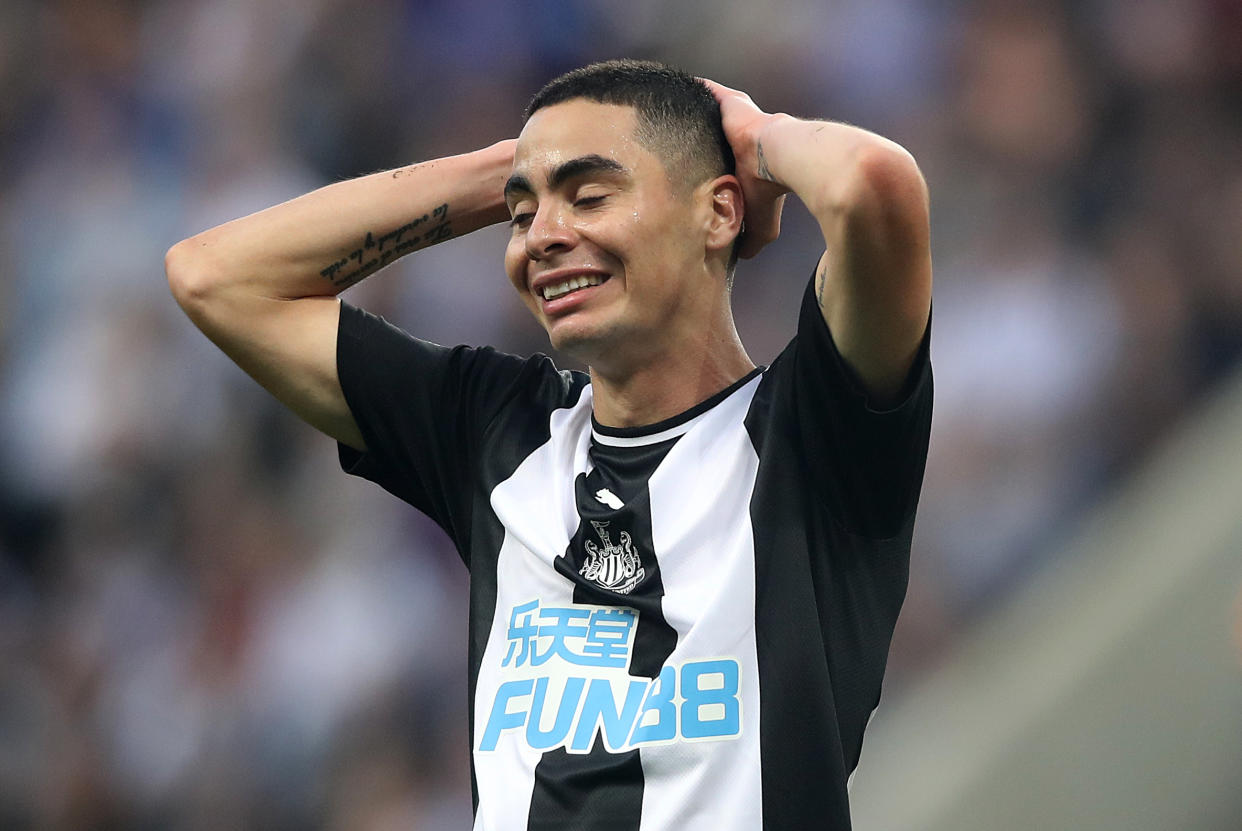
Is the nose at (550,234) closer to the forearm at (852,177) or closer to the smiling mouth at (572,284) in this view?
the smiling mouth at (572,284)

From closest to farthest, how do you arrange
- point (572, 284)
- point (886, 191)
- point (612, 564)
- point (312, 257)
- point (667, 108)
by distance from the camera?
point (886, 191) < point (612, 564) < point (572, 284) < point (667, 108) < point (312, 257)

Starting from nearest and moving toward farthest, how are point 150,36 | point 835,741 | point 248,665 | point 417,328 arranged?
point 835,741 < point 248,665 < point 417,328 < point 150,36

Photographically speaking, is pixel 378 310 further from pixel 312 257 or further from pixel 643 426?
pixel 643 426

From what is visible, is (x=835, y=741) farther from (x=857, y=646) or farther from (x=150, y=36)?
(x=150, y=36)

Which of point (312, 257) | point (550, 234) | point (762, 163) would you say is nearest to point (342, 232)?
point (312, 257)

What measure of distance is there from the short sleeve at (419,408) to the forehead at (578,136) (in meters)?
0.39

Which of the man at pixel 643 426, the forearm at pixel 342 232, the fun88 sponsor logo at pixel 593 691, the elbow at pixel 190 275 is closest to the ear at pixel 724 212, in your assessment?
the man at pixel 643 426

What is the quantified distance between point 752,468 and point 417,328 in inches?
141

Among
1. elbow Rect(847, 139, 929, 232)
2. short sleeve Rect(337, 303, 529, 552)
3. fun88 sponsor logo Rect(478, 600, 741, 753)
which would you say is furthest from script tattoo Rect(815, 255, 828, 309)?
short sleeve Rect(337, 303, 529, 552)

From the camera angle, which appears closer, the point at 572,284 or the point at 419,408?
the point at 572,284

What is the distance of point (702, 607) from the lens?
2.20 m

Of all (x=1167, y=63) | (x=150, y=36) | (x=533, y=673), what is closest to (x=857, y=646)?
(x=533, y=673)

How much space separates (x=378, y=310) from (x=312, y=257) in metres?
3.05

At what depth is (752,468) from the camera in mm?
2320
